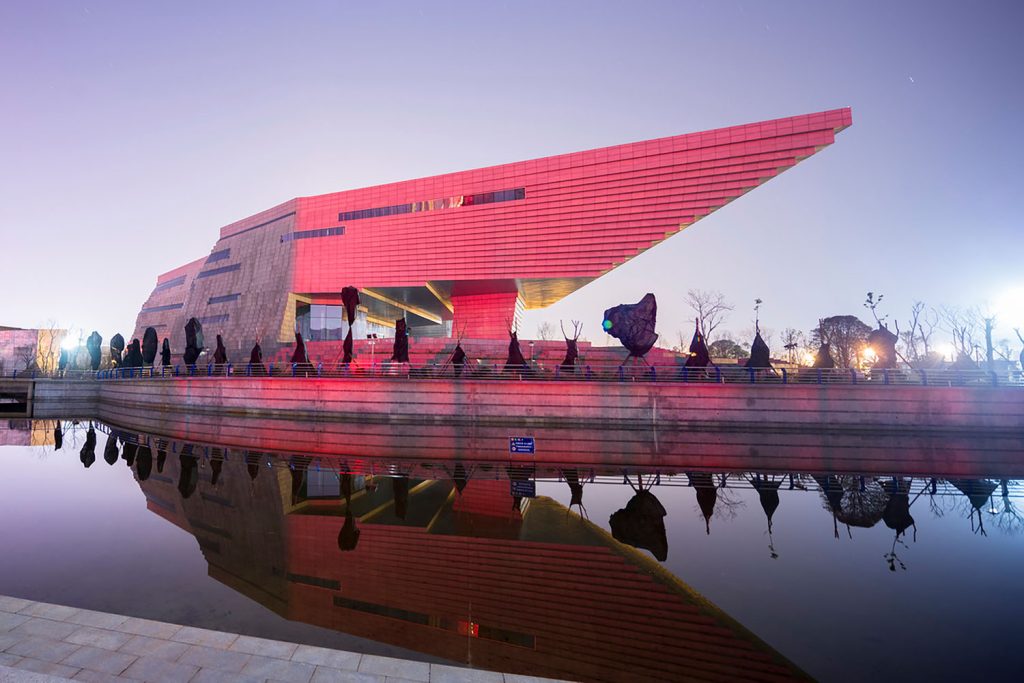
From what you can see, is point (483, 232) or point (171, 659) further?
point (483, 232)

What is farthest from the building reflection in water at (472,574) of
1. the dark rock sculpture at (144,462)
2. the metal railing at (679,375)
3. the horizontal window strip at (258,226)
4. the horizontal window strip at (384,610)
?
the horizontal window strip at (258,226)

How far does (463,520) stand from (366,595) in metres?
4.00

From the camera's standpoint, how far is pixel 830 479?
16.5 m

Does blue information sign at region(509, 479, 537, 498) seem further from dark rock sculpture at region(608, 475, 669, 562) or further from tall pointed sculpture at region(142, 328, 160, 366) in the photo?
tall pointed sculpture at region(142, 328, 160, 366)

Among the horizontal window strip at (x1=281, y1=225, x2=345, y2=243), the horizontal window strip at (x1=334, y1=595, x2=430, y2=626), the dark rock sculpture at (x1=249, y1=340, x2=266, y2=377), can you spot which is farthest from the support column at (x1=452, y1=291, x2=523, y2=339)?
the horizontal window strip at (x1=334, y1=595, x2=430, y2=626)

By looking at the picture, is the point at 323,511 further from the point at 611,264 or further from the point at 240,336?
the point at 240,336

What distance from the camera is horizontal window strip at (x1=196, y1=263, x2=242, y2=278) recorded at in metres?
66.5

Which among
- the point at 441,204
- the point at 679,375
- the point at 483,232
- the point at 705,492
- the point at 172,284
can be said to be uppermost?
the point at 441,204

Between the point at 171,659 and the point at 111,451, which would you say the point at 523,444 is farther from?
the point at 111,451

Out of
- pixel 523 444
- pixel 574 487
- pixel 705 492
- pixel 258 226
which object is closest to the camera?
pixel 705 492

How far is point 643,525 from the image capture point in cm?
1151

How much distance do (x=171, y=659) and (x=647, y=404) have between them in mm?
25382

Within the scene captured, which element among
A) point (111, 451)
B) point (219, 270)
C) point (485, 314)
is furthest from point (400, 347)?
point (219, 270)

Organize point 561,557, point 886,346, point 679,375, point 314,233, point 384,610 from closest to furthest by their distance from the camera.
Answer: point 384,610 < point 561,557 < point 679,375 < point 886,346 < point 314,233
